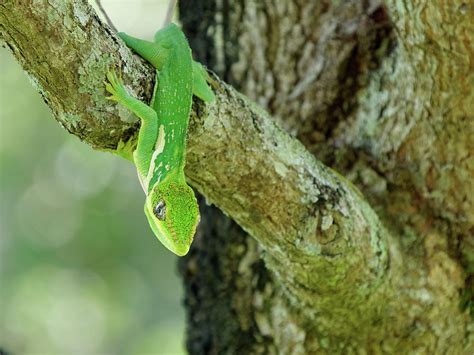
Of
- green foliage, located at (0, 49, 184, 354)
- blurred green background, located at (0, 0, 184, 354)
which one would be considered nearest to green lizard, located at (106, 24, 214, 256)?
blurred green background, located at (0, 0, 184, 354)

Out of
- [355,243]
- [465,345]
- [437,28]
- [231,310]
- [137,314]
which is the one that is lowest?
[137,314]

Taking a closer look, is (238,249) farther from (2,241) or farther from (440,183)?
(2,241)

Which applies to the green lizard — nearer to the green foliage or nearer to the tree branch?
the tree branch

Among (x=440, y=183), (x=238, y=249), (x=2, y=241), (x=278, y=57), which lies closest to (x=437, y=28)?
(x=440, y=183)

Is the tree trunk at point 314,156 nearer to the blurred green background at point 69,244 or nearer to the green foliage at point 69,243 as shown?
the blurred green background at point 69,244

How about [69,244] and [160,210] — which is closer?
[160,210]

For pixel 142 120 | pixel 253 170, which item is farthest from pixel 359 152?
pixel 142 120

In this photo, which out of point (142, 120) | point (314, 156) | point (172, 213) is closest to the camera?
point (142, 120)

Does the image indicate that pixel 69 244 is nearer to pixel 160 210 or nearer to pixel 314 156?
pixel 314 156
